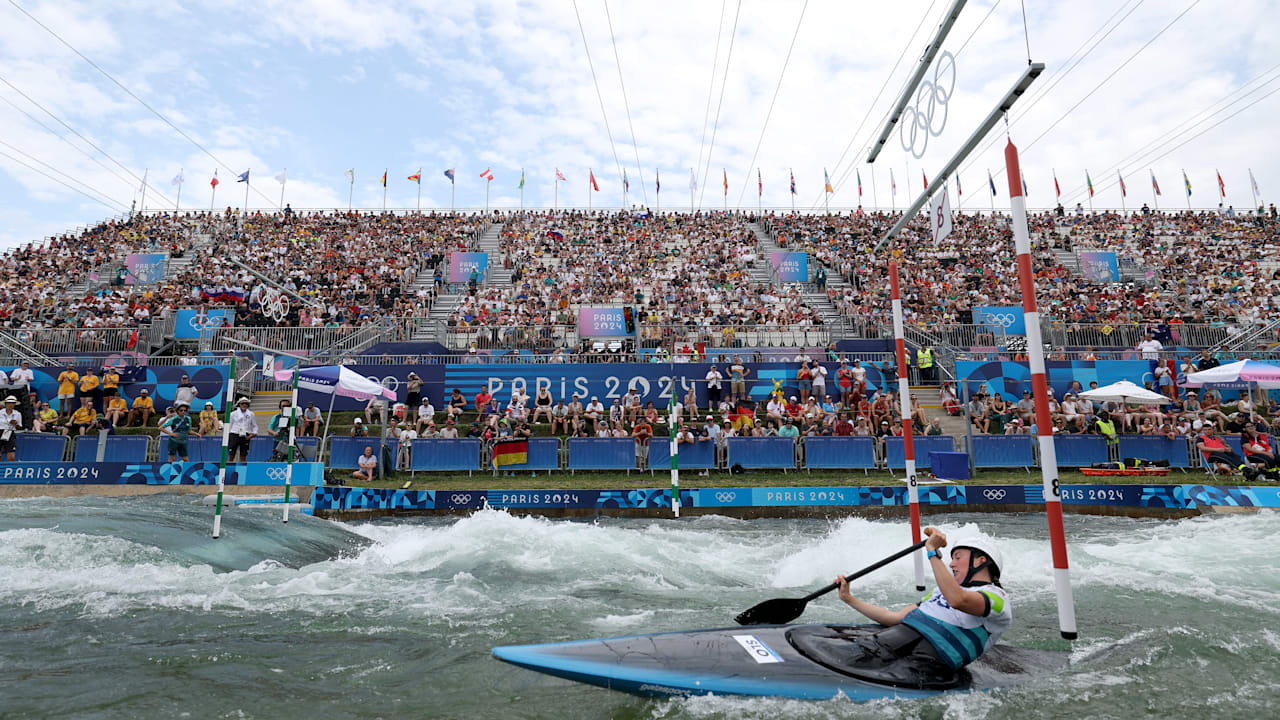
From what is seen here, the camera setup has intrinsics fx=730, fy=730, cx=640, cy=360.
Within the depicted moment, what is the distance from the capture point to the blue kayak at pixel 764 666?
479 centimetres

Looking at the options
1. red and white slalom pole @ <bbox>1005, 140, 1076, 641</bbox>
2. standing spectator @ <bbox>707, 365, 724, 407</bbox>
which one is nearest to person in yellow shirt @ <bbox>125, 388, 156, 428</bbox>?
standing spectator @ <bbox>707, 365, 724, 407</bbox>

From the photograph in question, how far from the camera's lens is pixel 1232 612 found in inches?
290

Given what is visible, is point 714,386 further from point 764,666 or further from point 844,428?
point 764,666

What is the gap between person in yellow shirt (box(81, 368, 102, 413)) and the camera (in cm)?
1955

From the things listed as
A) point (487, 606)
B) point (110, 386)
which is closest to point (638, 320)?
point (110, 386)

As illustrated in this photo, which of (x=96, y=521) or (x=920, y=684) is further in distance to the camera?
(x=96, y=521)

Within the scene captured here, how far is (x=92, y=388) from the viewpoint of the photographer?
1962 centimetres

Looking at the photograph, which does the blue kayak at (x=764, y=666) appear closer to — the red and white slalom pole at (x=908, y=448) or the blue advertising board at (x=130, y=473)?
the red and white slalom pole at (x=908, y=448)

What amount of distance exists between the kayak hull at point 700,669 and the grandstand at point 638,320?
10.8 meters

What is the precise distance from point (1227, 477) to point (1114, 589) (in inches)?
394

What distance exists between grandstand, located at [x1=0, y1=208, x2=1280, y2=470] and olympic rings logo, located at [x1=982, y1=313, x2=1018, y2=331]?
0.06 metres

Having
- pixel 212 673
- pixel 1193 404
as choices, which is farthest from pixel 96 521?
pixel 1193 404

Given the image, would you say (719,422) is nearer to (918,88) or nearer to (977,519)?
(977,519)

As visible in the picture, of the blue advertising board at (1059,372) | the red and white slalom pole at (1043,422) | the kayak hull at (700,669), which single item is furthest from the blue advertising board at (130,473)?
the blue advertising board at (1059,372)
